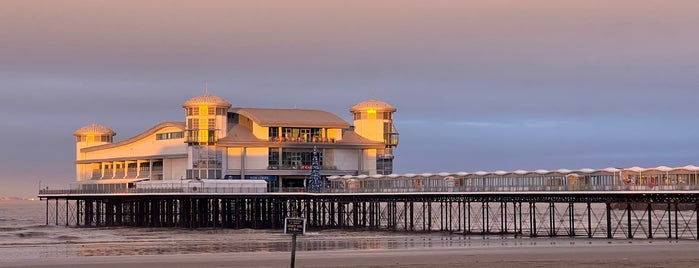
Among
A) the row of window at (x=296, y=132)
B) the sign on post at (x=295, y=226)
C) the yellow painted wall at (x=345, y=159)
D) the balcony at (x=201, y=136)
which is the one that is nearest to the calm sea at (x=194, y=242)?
the balcony at (x=201, y=136)

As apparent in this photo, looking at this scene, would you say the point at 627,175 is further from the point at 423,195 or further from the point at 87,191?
the point at 87,191

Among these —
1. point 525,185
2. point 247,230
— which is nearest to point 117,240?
point 247,230

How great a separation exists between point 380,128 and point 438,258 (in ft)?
173

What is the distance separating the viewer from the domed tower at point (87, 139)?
116 metres

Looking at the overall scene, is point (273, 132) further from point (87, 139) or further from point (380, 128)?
point (87, 139)

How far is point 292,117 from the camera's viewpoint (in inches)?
3939

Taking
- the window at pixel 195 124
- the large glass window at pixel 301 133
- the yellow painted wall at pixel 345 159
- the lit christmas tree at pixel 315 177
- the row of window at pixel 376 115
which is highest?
the row of window at pixel 376 115

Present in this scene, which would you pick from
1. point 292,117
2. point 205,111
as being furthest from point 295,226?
point 292,117

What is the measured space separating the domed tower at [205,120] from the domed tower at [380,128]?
12.3m

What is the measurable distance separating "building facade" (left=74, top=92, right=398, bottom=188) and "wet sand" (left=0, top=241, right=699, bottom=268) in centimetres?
4092

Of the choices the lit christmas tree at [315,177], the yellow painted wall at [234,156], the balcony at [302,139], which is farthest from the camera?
the balcony at [302,139]

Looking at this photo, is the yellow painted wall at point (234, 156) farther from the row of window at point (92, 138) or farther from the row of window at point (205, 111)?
the row of window at point (92, 138)

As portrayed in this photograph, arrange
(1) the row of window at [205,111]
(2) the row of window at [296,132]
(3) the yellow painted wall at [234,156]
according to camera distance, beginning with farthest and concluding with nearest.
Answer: (2) the row of window at [296,132], (3) the yellow painted wall at [234,156], (1) the row of window at [205,111]

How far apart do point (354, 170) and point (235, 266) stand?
2178 inches
